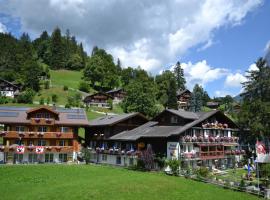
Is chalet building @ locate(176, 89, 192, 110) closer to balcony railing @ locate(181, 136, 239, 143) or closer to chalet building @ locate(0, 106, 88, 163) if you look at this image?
balcony railing @ locate(181, 136, 239, 143)

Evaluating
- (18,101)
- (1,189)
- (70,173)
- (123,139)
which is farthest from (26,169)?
(18,101)

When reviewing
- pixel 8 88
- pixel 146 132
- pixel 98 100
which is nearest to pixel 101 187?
pixel 146 132

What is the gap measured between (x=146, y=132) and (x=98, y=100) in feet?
206

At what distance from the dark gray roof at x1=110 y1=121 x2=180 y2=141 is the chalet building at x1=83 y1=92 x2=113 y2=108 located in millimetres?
53593

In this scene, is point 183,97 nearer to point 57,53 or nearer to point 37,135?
point 57,53

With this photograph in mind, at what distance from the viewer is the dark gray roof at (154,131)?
53.8m

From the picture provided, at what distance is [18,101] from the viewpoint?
10112 cm

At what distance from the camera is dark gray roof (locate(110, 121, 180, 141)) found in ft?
179

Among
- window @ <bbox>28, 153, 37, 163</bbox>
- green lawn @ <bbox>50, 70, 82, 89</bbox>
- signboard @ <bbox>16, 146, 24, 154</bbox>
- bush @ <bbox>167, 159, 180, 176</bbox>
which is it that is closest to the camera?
bush @ <bbox>167, 159, 180, 176</bbox>

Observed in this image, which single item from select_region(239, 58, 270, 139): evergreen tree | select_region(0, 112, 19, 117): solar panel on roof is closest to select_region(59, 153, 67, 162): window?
select_region(0, 112, 19, 117): solar panel on roof

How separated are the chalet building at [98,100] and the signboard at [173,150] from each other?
204ft

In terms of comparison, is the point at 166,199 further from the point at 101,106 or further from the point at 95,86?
the point at 95,86

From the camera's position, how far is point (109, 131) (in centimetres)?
6312

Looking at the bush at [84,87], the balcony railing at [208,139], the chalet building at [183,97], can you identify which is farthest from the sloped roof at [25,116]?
the chalet building at [183,97]
